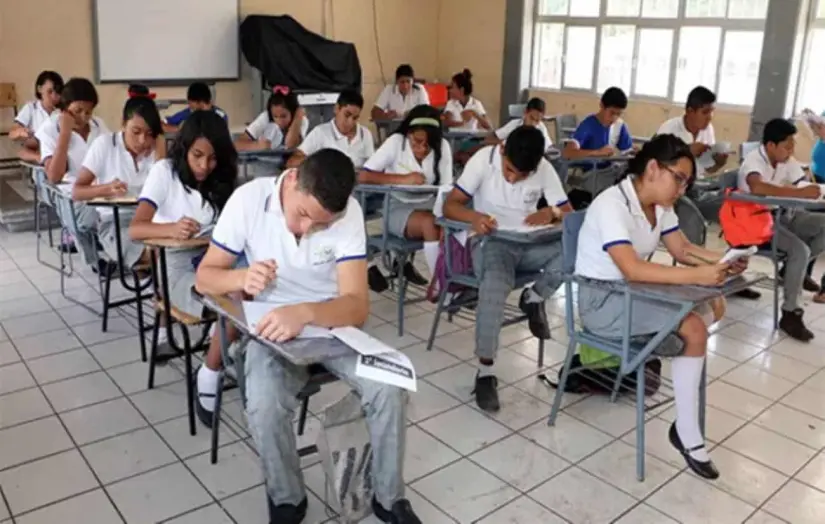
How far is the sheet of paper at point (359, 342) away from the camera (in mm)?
1703

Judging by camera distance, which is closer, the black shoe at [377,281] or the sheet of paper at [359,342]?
the sheet of paper at [359,342]

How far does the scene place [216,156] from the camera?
105 inches

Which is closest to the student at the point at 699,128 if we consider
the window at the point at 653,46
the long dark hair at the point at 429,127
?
the long dark hair at the point at 429,127

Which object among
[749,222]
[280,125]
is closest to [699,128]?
[749,222]

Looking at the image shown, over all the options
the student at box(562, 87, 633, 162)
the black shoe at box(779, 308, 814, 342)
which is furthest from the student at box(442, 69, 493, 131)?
the black shoe at box(779, 308, 814, 342)

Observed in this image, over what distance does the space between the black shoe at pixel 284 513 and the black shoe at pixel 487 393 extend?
3.26ft

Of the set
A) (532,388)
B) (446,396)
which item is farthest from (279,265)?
(532,388)

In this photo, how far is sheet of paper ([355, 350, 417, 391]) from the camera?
1.69m

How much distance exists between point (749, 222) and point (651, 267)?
1797mm

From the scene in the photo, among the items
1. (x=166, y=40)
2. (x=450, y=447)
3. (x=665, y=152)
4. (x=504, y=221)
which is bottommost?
(x=450, y=447)

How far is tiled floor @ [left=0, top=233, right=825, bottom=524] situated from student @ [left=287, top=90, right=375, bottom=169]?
1341mm

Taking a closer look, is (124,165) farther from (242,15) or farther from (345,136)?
(242,15)

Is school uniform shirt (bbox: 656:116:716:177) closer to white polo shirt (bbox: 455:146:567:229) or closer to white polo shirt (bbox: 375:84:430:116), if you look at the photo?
white polo shirt (bbox: 455:146:567:229)

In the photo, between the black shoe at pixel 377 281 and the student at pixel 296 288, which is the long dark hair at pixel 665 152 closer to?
the student at pixel 296 288
